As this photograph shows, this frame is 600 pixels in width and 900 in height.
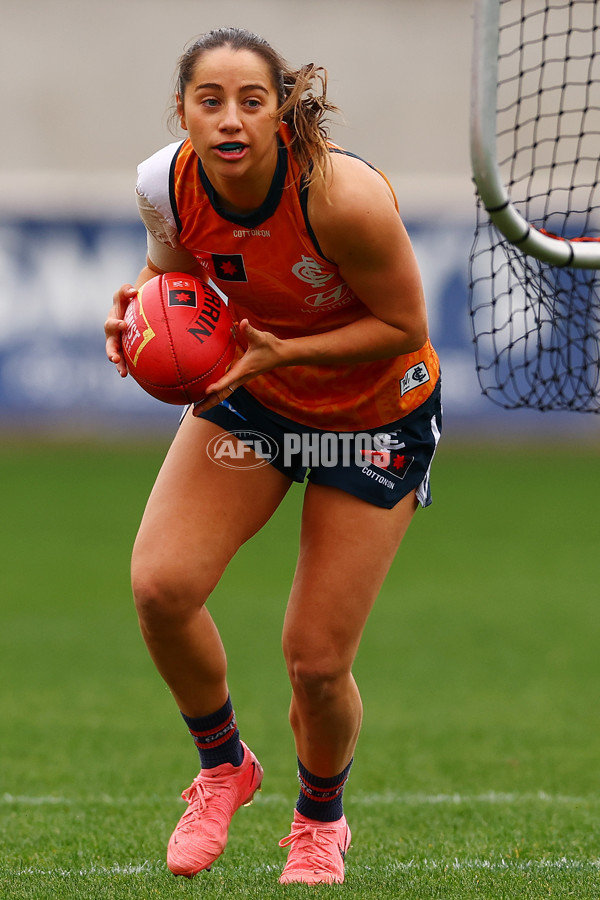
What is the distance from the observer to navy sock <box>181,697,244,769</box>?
158 inches

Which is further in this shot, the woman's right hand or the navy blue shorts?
the navy blue shorts

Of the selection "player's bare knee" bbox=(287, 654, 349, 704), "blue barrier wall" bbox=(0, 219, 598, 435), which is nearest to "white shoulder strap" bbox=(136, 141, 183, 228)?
"player's bare knee" bbox=(287, 654, 349, 704)

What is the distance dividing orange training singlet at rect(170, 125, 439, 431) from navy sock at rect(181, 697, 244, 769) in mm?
967

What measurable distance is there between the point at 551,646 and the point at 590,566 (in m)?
2.91

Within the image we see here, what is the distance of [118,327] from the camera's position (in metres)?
3.77

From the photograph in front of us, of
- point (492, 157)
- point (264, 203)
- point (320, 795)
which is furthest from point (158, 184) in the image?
point (320, 795)

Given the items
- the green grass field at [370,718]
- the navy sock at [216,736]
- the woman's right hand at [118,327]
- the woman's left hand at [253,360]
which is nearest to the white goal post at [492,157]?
the woman's left hand at [253,360]

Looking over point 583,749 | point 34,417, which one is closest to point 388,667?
point 583,749

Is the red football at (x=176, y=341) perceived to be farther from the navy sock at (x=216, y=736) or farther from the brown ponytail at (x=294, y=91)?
the navy sock at (x=216, y=736)

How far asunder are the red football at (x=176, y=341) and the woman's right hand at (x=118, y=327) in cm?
2

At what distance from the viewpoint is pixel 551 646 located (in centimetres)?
830

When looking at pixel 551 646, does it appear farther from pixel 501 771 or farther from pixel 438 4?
pixel 438 4

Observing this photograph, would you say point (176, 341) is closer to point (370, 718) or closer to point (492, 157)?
point (492, 157)

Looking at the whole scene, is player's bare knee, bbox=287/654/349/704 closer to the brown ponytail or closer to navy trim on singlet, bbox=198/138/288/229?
navy trim on singlet, bbox=198/138/288/229
